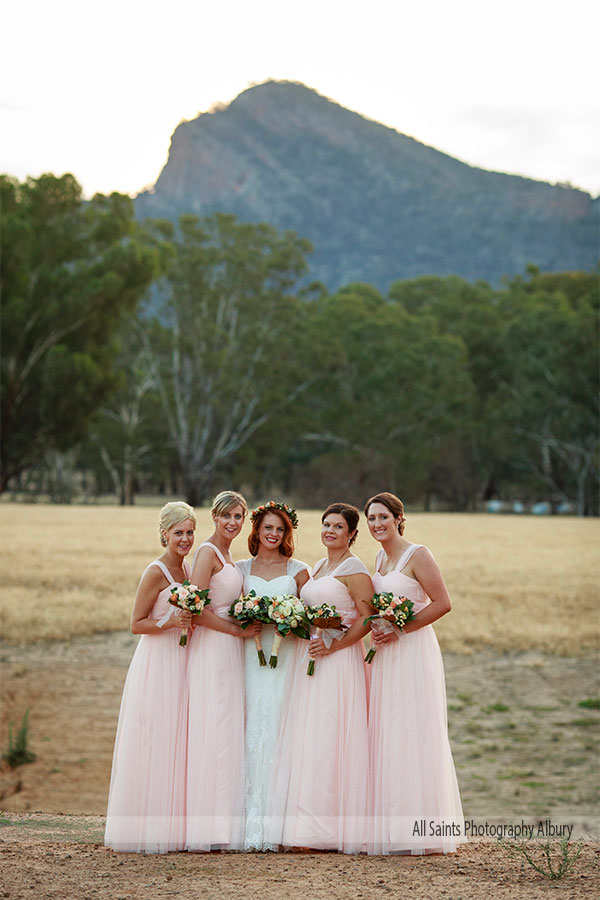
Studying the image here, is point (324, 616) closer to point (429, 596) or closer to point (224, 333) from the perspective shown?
point (429, 596)

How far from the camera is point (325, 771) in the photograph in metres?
6.35

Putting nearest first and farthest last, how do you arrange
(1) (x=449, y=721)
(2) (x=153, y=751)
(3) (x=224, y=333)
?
(2) (x=153, y=751)
(1) (x=449, y=721)
(3) (x=224, y=333)

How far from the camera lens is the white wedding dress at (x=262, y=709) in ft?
21.0

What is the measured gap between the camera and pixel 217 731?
6.41 meters

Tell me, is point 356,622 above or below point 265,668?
above

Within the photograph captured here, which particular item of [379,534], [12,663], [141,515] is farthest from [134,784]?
[141,515]

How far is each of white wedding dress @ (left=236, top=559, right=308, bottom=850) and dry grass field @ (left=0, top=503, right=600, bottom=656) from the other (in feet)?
4.71

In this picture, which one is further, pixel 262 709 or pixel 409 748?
pixel 262 709

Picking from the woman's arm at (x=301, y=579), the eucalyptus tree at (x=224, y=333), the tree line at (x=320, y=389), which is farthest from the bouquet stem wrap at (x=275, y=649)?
the eucalyptus tree at (x=224, y=333)

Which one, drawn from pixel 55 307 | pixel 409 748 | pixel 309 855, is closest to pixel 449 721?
pixel 409 748

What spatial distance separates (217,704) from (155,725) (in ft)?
1.26

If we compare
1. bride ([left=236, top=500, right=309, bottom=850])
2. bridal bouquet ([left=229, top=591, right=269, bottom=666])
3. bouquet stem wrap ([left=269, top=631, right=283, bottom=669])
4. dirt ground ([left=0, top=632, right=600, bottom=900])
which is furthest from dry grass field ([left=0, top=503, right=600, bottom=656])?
bridal bouquet ([left=229, top=591, right=269, bottom=666])

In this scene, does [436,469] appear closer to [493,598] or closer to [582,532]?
[582,532]

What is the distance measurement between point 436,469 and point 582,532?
2254 centimetres
